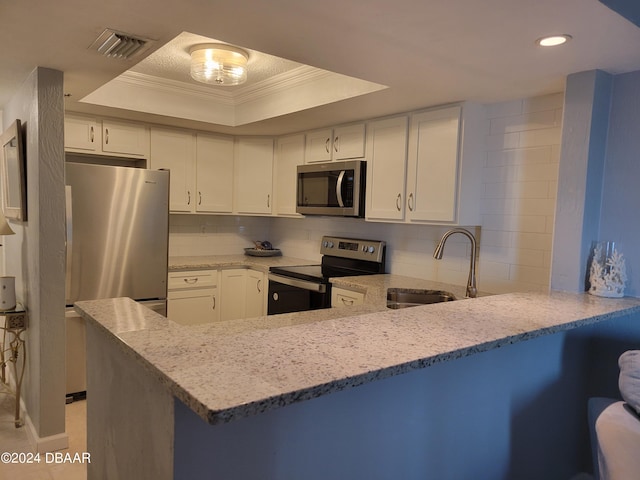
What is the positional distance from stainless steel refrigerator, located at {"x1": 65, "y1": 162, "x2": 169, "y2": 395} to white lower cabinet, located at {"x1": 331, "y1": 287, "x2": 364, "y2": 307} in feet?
4.17

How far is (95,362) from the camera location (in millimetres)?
1429

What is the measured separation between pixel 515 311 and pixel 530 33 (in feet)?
3.33

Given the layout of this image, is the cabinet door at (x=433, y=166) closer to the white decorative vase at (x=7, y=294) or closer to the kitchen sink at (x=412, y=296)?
the kitchen sink at (x=412, y=296)

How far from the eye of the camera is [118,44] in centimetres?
184

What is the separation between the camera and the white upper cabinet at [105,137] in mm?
3303

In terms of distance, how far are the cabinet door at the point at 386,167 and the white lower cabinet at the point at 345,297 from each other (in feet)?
1.89

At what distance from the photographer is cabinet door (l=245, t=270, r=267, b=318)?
3891 millimetres

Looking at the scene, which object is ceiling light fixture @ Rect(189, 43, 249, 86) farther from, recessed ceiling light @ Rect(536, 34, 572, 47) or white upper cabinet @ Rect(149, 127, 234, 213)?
recessed ceiling light @ Rect(536, 34, 572, 47)

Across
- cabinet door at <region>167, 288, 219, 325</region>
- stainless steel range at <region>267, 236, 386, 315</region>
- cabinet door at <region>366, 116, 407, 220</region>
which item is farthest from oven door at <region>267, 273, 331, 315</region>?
cabinet door at <region>366, 116, 407, 220</region>

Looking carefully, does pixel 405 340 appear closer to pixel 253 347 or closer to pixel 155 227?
pixel 253 347

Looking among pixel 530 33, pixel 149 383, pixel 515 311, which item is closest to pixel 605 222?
pixel 515 311

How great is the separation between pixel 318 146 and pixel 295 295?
125 cm

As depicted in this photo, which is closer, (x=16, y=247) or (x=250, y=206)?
(x=16, y=247)

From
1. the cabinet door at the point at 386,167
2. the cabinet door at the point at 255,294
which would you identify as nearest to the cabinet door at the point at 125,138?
the cabinet door at the point at 255,294
